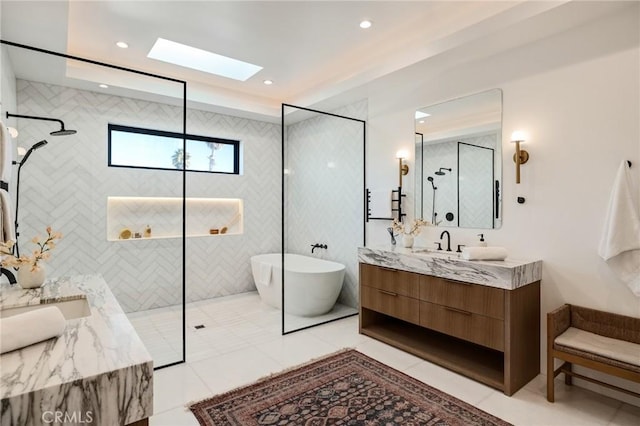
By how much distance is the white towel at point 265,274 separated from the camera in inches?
185

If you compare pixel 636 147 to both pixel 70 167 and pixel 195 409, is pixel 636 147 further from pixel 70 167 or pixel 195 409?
pixel 70 167

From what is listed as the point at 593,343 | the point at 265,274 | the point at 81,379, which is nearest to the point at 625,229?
the point at 593,343

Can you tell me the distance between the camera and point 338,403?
2.42 metres

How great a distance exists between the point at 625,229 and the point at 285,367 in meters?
2.77

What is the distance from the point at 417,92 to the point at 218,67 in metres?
2.44

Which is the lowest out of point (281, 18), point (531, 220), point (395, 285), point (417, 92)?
point (395, 285)

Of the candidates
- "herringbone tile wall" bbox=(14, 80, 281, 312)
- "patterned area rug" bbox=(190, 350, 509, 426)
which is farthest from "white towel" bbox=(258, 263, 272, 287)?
"patterned area rug" bbox=(190, 350, 509, 426)

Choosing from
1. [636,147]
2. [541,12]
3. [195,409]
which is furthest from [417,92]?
[195,409]

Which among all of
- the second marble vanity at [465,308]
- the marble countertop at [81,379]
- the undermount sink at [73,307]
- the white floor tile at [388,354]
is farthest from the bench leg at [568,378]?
the undermount sink at [73,307]

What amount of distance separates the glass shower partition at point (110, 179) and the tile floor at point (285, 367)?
0.30 metres

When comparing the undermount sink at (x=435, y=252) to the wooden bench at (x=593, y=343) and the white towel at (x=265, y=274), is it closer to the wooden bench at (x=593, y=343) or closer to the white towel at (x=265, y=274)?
the wooden bench at (x=593, y=343)

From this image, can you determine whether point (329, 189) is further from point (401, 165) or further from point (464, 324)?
point (464, 324)

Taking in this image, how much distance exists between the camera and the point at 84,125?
4070 millimetres

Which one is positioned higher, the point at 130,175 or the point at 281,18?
the point at 281,18
